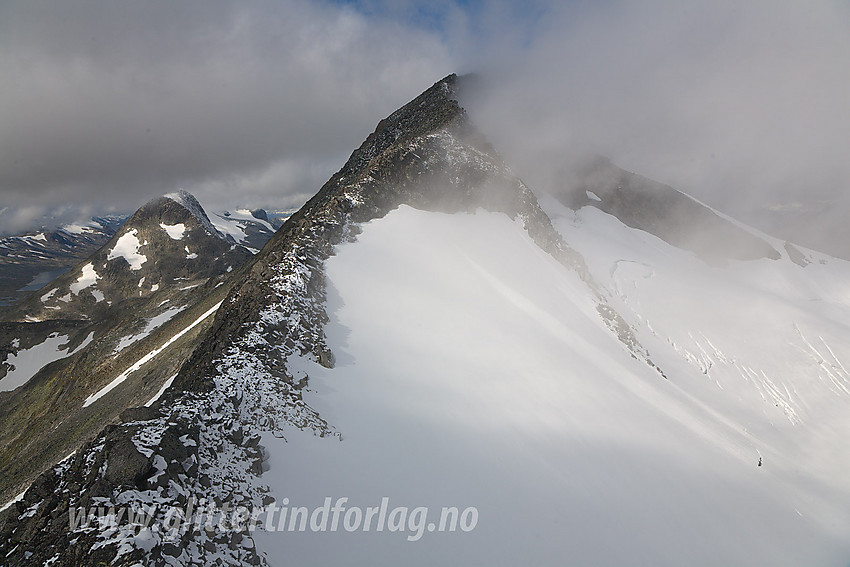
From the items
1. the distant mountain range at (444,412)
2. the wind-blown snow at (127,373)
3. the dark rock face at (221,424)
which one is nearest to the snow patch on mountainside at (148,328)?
the distant mountain range at (444,412)

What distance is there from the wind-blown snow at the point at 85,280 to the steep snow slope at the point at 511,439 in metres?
163

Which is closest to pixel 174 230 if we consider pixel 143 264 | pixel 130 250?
pixel 130 250

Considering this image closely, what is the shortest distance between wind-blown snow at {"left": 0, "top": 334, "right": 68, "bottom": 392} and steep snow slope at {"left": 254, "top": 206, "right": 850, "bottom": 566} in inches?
3404

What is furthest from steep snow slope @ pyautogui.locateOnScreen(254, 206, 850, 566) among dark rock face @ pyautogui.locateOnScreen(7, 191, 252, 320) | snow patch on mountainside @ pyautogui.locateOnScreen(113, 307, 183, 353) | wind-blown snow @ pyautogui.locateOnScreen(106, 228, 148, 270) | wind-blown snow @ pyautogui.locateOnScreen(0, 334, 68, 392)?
wind-blown snow @ pyautogui.locateOnScreen(106, 228, 148, 270)

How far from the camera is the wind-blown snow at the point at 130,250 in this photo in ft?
453

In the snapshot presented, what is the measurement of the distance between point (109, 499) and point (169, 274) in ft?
514

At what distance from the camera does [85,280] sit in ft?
439

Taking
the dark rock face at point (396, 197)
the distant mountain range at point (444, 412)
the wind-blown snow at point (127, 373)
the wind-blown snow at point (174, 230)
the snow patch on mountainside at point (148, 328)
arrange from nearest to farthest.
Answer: the distant mountain range at point (444, 412) < the dark rock face at point (396, 197) < the wind-blown snow at point (127, 373) < the snow patch on mountainside at point (148, 328) < the wind-blown snow at point (174, 230)

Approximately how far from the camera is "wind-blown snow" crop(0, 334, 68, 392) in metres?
65.9

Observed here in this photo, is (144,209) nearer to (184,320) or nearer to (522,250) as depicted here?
(184,320)

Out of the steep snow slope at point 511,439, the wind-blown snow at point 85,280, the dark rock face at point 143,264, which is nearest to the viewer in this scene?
the steep snow slope at point 511,439

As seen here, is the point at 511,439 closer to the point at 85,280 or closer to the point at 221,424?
the point at 221,424

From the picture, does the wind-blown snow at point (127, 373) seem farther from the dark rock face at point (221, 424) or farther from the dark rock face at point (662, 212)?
the dark rock face at point (662, 212)

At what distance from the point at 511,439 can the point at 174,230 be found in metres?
176
